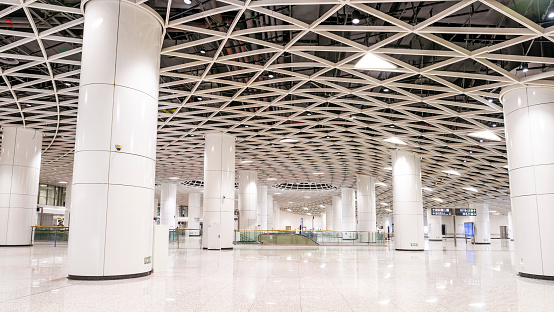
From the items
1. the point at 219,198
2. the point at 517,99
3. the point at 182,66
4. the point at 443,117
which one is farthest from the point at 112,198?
the point at 443,117

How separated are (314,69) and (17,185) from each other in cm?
2443

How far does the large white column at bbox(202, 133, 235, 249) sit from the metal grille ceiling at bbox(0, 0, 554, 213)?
2465 millimetres

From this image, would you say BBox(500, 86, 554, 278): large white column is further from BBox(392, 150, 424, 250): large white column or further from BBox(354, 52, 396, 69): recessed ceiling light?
BBox(392, 150, 424, 250): large white column

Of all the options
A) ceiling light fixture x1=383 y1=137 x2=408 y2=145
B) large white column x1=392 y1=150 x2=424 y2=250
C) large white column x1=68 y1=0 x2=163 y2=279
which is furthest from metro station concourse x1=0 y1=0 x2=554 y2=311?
large white column x1=392 y1=150 x2=424 y2=250

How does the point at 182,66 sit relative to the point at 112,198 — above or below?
above

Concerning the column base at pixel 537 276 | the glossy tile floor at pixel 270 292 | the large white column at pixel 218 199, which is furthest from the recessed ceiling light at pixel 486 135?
the large white column at pixel 218 199

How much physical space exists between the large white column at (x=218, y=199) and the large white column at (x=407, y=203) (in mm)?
14521

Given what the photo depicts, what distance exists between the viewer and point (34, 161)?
3269 centimetres

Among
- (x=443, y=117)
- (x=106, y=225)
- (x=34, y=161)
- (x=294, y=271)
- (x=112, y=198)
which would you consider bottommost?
(x=294, y=271)

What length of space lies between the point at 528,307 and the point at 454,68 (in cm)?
1492

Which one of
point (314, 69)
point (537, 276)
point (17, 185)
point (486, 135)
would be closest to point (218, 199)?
point (314, 69)

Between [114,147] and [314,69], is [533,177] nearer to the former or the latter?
[314,69]

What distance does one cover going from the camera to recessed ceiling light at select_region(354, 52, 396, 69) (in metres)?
19.3

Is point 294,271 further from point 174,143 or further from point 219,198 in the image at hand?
point 174,143
